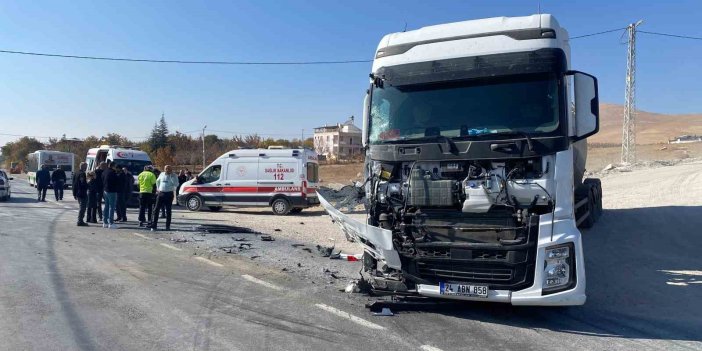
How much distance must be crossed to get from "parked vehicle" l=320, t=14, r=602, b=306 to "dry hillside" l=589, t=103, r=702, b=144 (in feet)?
266

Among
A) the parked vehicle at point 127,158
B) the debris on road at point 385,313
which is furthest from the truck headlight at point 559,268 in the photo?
the parked vehicle at point 127,158

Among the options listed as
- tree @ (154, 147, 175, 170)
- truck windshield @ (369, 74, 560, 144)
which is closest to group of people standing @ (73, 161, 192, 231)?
truck windshield @ (369, 74, 560, 144)

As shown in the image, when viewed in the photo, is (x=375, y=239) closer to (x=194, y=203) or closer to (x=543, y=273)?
(x=543, y=273)

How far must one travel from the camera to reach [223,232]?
43.0 feet

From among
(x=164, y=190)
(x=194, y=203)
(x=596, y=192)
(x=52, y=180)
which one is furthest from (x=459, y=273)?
(x=52, y=180)

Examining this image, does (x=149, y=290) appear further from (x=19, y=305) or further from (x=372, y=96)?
(x=372, y=96)

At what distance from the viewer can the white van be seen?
19.2m

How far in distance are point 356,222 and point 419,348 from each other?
5.22 feet

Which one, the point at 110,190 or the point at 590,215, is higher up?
the point at 110,190

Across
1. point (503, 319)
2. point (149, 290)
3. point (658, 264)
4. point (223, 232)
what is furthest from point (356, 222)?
point (223, 232)

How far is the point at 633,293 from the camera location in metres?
7.21

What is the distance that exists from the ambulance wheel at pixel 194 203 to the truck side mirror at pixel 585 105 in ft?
53.8

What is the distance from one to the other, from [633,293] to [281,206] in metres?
13.6

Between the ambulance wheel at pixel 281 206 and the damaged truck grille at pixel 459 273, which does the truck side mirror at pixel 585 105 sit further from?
the ambulance wheel at pixel 281 206
